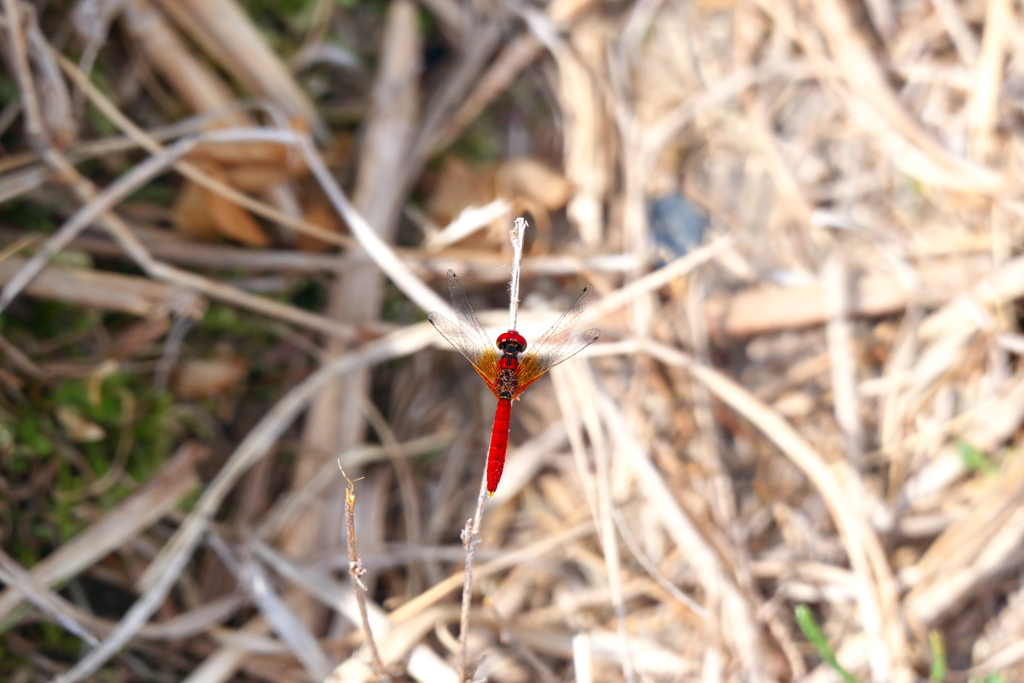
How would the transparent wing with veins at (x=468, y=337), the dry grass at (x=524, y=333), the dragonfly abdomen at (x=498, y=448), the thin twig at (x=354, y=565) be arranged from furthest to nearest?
the dry grass at (x=524, y=333)
the transparent wing with veins at (x=468, y=337)
the dragonfly abdomen at (x=498, y=448)
the thin twig at (x=354, y=565)

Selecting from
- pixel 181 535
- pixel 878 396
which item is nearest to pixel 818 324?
pixel 878 396

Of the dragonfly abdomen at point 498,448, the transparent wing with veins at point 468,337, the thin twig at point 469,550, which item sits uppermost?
the transparent wing with veins at point 468,337

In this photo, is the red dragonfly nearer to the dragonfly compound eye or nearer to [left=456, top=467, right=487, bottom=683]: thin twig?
the dragonfly compound eye

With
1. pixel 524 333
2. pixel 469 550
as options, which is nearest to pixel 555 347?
pixel 524 333

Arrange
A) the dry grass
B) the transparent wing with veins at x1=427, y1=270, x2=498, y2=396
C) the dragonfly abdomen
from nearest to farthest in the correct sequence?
the dragonfly abdomen, the transparent wing with veins at x1=427, y1=270, x2=498, y2=396, the dry grass

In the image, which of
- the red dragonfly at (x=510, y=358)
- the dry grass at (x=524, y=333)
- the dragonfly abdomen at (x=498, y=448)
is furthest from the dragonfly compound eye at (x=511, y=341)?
the dry grass at (x=524, y=333)

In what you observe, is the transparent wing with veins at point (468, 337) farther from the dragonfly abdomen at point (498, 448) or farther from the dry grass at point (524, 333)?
the dry grass at point (524, 333)

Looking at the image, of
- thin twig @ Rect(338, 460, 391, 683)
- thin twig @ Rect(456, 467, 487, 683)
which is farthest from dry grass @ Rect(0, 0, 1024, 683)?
thin twig @ Rect(456, 467, 487, 683)
